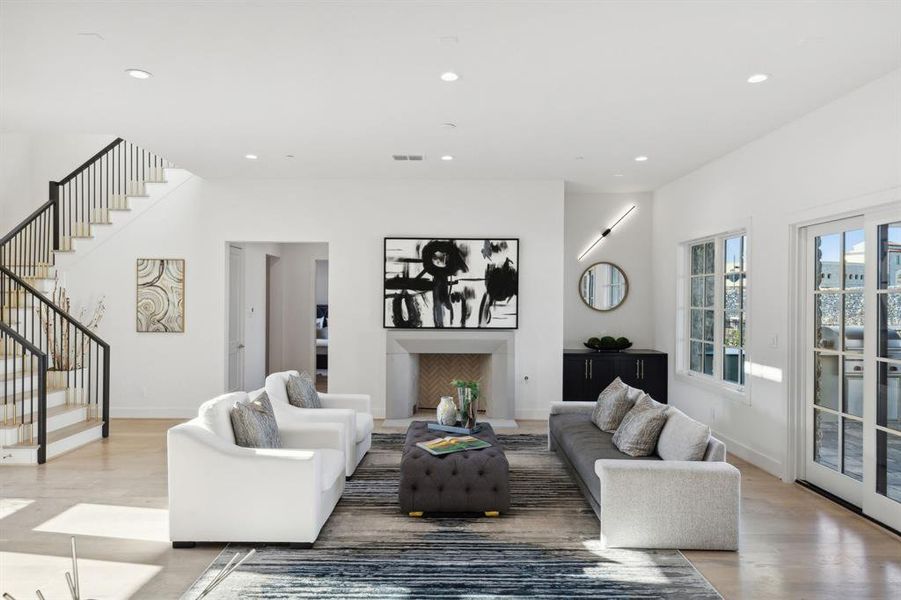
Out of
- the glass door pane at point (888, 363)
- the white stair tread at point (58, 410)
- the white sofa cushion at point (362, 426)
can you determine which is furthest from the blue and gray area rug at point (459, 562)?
the white stair tread at point (58, 410)

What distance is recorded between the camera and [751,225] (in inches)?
216

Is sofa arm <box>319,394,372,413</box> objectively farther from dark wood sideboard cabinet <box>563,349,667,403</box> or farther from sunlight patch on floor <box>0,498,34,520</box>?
dark wood sideboard cabinet <box>563,349,667,403</box>

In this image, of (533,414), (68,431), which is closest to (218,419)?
(68,431)

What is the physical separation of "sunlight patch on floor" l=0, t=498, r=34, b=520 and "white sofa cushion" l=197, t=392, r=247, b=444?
5.23 feet

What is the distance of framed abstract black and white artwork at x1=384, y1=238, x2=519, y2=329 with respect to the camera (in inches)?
283

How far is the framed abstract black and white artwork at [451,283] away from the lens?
23.6 ft

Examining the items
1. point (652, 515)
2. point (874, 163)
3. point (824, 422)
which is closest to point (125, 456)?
point (652, 515)

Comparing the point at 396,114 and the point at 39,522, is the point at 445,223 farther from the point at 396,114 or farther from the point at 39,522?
the point at 39,522

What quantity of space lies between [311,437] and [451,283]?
10.8 feet

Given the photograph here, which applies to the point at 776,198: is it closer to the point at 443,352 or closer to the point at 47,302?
the point at 443,352

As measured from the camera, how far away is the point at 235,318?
785cm

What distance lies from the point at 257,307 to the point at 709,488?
710cm

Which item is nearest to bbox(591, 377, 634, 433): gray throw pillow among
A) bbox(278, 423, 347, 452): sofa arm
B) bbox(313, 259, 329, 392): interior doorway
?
bbox(278, 423, 347, 452): sofa arm

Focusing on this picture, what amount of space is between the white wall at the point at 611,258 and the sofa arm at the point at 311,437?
Answer: 14.8 ft
